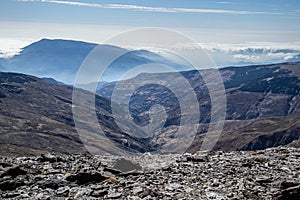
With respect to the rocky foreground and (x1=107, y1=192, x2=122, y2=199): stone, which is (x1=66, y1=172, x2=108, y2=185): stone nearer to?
the rocky foreground

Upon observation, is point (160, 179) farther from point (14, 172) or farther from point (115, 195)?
point (14, 172)

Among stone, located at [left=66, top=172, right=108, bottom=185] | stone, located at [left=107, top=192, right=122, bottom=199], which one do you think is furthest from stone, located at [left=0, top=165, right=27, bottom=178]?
stone, located at [left=107, top=192, right=122, bottom=199]

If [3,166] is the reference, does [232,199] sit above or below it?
above

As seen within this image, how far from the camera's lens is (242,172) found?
835 inches

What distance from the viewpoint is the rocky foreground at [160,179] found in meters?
17.7

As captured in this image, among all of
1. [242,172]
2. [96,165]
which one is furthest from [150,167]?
[242,172]

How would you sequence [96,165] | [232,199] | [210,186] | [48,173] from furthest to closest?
[96,165] < [48,173] < [210,186] < [232,199]

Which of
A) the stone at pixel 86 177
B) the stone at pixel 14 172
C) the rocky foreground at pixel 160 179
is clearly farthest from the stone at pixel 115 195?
the stone at pixel 14 172

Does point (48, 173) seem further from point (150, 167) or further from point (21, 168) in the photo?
point (150, 167)

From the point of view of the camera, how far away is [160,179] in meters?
20.3

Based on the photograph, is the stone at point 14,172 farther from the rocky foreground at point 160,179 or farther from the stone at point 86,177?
the stone at point 86,177

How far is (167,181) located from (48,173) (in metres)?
8.13

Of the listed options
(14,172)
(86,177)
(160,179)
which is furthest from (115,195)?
(14,172)

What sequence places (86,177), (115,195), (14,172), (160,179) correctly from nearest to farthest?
(115,195) < (160,179) < (86,177) < (14,172)
